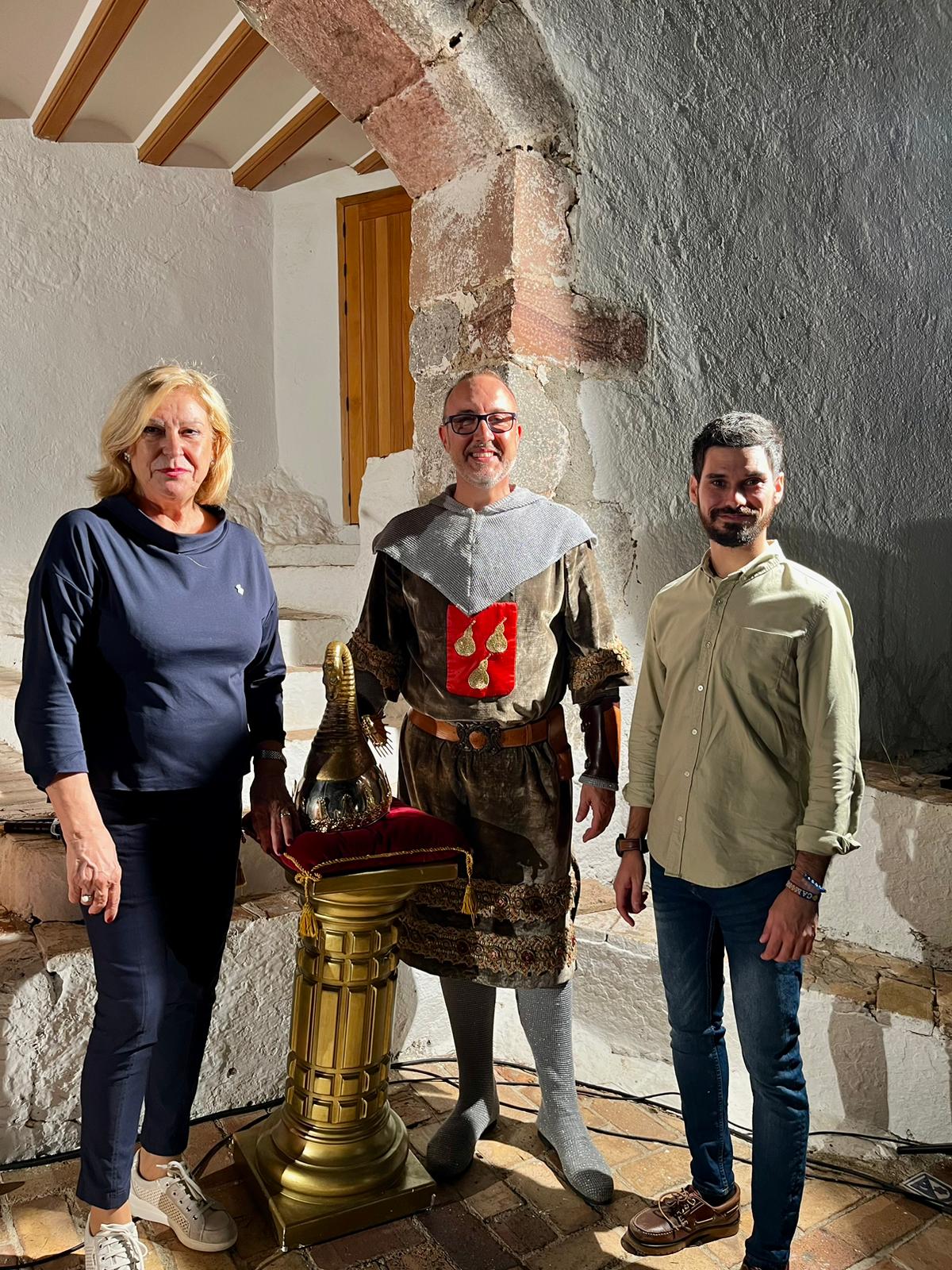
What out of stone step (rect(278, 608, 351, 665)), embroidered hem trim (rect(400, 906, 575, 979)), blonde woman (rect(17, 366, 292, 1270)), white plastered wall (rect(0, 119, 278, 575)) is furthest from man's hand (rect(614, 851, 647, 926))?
white plastered wall (rect(0, 119, 278, 575))

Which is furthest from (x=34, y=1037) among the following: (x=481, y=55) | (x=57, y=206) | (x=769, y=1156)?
(x=57, y=206)

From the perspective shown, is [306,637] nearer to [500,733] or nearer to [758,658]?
[500,733]

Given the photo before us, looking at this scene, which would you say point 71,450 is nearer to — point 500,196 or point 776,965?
point 500,196

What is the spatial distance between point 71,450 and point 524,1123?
421cm

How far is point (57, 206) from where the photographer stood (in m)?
5.05

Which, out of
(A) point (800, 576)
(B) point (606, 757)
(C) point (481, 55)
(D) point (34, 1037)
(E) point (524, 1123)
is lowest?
(E) point (524, 1123)

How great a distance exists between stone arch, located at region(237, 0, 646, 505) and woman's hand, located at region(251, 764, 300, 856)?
3.74ft

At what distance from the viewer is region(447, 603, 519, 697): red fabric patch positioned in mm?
2096

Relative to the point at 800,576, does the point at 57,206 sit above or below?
above

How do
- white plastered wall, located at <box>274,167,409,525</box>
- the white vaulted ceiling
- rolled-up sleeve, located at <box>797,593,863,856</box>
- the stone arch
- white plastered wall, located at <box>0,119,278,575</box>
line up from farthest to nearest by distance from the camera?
white plastered wall, located at <box>274,167,409,525</box>, white plastered wall, located at <box>0,119,278,575</box>, the white vaulted ceiling, the stone arch, rolled-up sleeve, located at <box>797,593,863,856</box>

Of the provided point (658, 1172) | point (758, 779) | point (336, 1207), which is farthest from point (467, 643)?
point (658, 1172)

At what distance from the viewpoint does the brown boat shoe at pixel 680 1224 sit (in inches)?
76.9

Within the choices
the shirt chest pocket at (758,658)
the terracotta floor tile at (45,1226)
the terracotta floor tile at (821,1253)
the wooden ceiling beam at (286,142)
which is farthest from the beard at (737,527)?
the wooden ceiling beam at (286,142)

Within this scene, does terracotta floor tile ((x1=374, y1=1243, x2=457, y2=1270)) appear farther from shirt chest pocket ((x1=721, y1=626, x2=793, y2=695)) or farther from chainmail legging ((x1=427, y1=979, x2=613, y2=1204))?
shirt chest pocket ((x1=721, y1=626, x2=793, y2=695))
